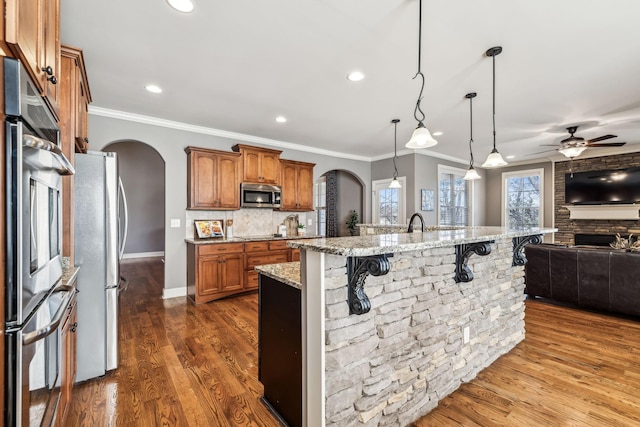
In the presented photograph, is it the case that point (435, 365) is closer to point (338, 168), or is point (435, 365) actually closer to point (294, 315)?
point (294, 315)

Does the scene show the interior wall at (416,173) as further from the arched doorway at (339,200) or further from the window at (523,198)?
the window at (523,198)

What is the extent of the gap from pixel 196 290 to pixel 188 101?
2474 mm

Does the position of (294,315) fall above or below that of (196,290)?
above

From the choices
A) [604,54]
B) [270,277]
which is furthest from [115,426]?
[604,54]

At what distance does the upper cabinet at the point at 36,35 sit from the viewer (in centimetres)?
89

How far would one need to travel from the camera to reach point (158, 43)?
236cm

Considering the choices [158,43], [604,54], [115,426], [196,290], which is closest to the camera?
[115,426]

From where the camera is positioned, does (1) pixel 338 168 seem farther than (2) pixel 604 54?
Yes

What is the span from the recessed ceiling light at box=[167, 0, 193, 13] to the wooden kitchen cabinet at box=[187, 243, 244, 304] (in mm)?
2894

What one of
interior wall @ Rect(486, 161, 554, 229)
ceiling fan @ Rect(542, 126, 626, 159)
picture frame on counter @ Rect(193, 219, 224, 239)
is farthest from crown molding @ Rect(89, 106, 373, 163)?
interior wall @ Rect(486, 161, 554, 229)

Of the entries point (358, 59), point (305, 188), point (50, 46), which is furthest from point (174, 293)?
point (358, 59)

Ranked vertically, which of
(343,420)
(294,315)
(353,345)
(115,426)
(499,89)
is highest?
(499,89)

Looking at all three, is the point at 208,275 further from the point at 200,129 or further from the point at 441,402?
the point at 441,402

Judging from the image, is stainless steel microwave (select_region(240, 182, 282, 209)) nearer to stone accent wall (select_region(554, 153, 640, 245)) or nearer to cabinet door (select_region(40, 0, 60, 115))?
cabinet door (select_region(40, 0, 60, 115))
